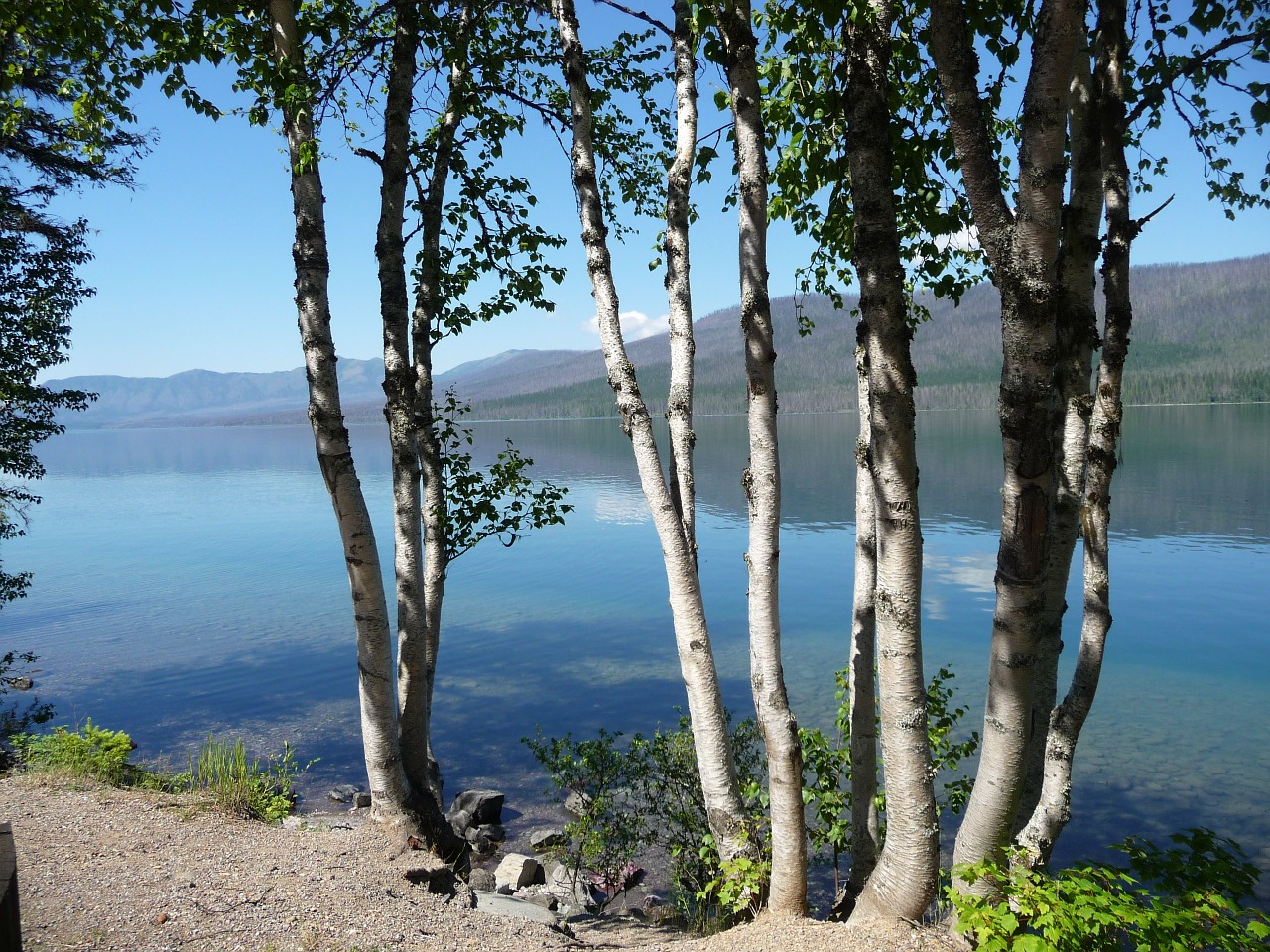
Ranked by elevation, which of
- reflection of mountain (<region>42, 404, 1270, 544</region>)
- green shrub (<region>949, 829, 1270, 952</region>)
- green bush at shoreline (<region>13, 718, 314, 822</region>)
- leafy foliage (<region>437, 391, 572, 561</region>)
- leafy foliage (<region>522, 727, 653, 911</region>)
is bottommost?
reflection of mountain (<region>42, 404, 1270, 544</region>)

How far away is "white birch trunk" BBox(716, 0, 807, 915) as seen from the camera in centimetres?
490

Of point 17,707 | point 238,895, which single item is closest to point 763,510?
point 238,895

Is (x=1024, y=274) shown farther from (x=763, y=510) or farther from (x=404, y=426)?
(x=404, y=426)

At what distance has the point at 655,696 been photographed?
16156 millimetres

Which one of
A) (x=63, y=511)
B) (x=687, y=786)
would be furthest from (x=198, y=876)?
(x=63, y=511)

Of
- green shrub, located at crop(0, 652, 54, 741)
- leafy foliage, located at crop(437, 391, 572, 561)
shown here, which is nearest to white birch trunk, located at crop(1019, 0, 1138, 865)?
leafy foliage, located at crop(437, 391, 572, 561)

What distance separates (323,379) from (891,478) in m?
4.23

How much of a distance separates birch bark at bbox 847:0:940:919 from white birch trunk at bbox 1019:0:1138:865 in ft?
3.17

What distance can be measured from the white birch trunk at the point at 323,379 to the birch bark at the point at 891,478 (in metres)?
3.72

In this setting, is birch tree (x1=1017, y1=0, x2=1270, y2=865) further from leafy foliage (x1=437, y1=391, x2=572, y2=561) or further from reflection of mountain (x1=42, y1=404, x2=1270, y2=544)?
reflection of mountain (x1=42, y1=404, x2=1270, y2=544)

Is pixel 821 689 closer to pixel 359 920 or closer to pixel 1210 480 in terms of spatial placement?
pixel 359 920

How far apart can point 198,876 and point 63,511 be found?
60493 mm

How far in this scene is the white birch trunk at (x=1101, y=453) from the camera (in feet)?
15.0

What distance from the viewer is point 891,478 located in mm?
3996
